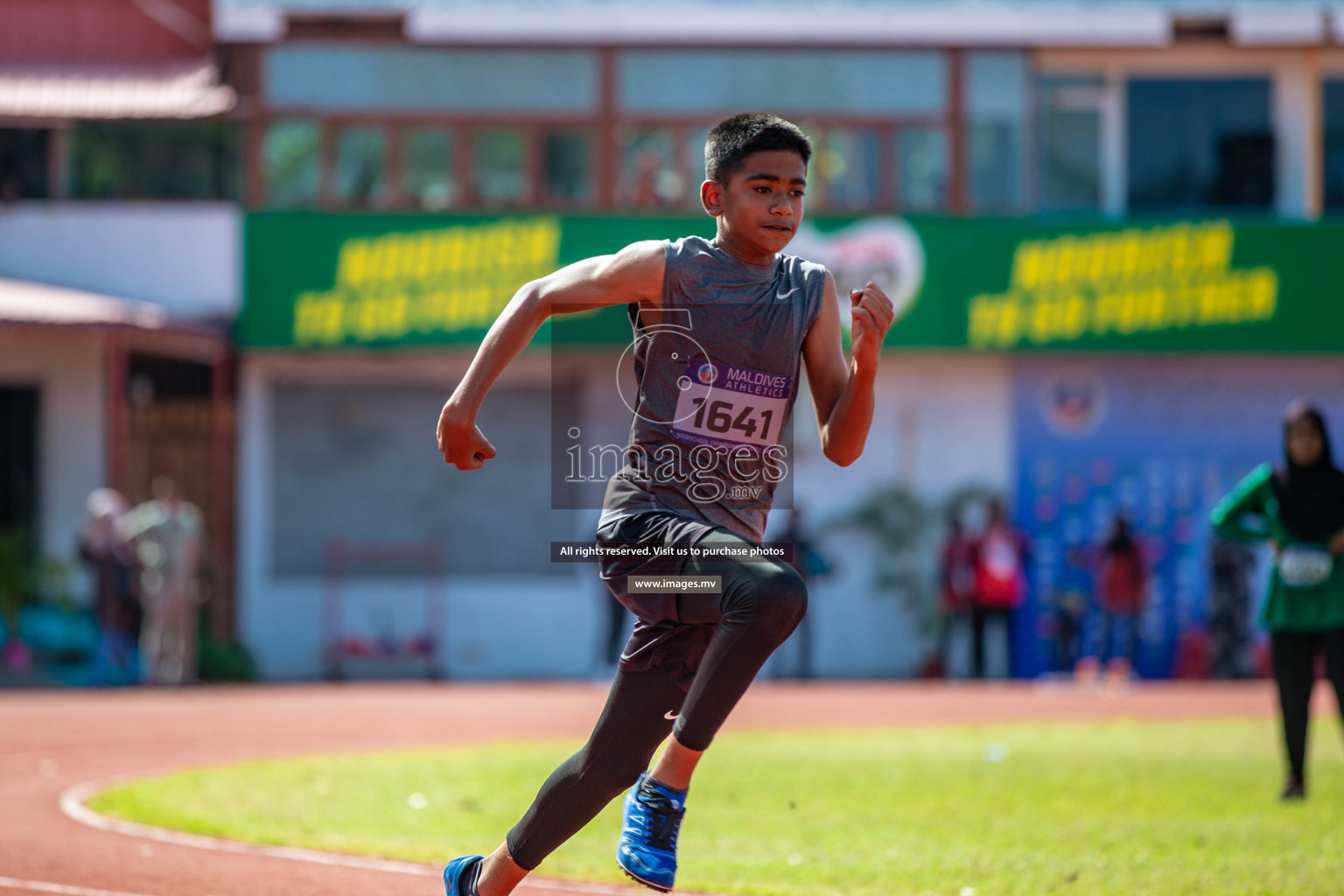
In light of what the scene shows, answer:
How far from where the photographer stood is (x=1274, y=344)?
23.1 metres

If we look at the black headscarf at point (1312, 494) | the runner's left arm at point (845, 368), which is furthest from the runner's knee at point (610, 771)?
the black headscarf at point (1312, 494)

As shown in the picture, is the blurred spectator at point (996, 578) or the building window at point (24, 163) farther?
the building window at point (24, 163)

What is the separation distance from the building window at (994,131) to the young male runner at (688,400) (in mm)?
19397

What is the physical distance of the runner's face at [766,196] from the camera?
178 inches

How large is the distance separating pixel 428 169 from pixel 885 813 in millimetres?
15906

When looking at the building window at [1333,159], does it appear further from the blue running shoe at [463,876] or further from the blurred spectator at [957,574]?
the blue running shoe at [463,876]

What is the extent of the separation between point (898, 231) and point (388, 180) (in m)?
6.62

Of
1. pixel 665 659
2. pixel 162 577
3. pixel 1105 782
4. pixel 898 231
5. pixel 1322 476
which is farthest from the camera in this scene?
pixel 898 231

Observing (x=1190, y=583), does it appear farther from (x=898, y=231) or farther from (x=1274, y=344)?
(x=898, y=231)

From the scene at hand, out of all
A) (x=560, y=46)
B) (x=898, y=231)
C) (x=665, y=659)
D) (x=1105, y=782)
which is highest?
(x=560, y=46)

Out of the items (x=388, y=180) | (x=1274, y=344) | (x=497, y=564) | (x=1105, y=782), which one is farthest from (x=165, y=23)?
(x=1105, y=782)

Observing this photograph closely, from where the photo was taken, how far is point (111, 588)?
19469 mm

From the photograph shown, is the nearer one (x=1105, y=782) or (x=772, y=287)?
(x=772, y=287)

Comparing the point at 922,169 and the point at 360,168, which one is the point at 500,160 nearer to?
the point at 360,168
